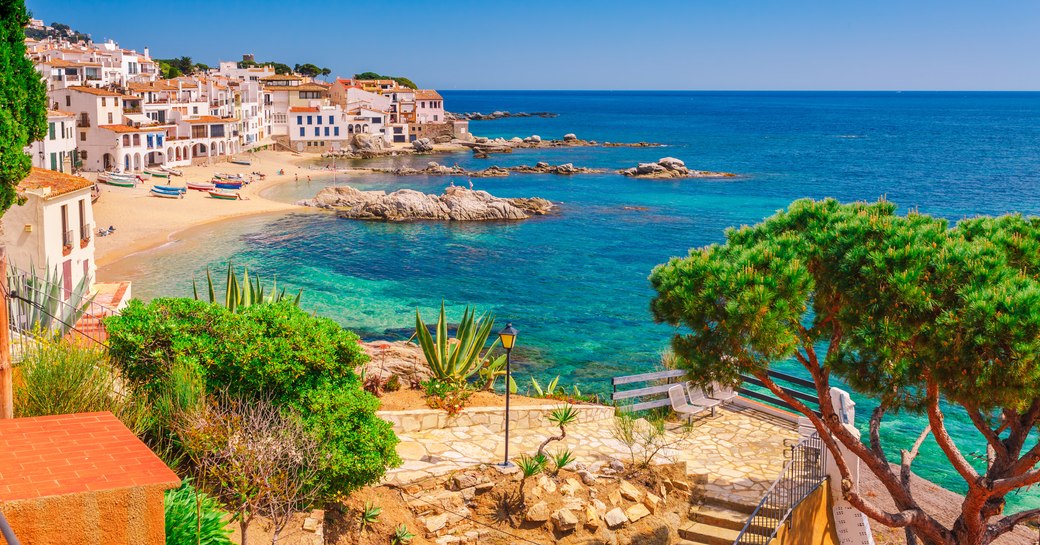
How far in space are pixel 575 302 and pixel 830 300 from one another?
26753 millimetres

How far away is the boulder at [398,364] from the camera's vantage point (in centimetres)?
1759

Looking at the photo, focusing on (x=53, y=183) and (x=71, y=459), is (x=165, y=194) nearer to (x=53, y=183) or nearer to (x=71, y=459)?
(x=53, y=183)

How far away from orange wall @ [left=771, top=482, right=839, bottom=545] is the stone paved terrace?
2.28ft

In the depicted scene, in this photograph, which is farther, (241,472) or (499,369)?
(499,369)

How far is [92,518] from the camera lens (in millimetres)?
6246

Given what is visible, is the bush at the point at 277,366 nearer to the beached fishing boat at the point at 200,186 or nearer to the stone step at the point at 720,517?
the stone step at the point at 720,517

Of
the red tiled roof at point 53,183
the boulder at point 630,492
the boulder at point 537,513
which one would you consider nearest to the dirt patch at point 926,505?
the boulder at point 630,492

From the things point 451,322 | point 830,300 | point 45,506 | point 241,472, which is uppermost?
point 830,300

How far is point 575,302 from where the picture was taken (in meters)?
37.6

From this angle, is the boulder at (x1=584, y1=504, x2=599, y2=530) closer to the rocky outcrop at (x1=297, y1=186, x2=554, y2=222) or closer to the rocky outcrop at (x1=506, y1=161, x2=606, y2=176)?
the rocky outcrop at (x1=297, y1=186, x2=554, y2=222)

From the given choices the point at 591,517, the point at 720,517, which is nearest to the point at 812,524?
the point at 720,517

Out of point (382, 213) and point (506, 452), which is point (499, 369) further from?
point (382, 213)

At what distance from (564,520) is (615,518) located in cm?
85

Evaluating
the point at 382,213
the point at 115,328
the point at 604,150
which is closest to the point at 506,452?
the point at 115,328
